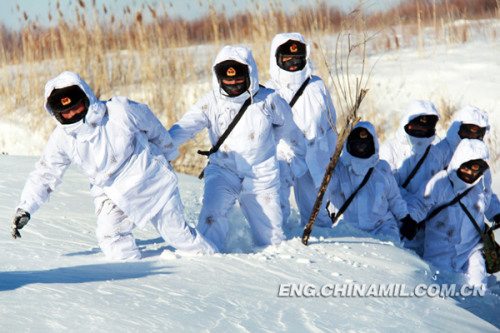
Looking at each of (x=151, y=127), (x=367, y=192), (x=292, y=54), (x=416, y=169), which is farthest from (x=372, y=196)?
(x=151, y=127)

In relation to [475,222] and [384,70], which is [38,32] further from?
[475,222]

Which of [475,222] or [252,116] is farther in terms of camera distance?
[475,222]

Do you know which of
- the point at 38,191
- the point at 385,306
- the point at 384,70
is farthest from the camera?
the point at 384,70

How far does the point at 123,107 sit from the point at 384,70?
10.5 meters

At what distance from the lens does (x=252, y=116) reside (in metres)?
5.44

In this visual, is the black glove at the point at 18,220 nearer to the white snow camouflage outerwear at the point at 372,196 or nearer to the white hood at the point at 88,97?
the white hood at the point at 88,97

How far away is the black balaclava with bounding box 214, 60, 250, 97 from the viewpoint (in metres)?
5.32

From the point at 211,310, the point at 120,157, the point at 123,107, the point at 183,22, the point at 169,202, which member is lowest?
the point at 211,310

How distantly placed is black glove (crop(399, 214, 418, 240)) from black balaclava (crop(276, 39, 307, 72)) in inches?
68.9

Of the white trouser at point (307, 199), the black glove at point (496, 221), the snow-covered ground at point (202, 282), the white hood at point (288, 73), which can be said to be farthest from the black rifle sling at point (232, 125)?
the black glove at point (496, 221)

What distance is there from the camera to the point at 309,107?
636 centimetres

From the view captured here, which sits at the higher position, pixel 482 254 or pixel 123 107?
pixel 123 107

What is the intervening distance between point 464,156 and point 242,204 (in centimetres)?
229

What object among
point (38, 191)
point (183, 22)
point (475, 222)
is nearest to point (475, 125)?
point (475, 222)
